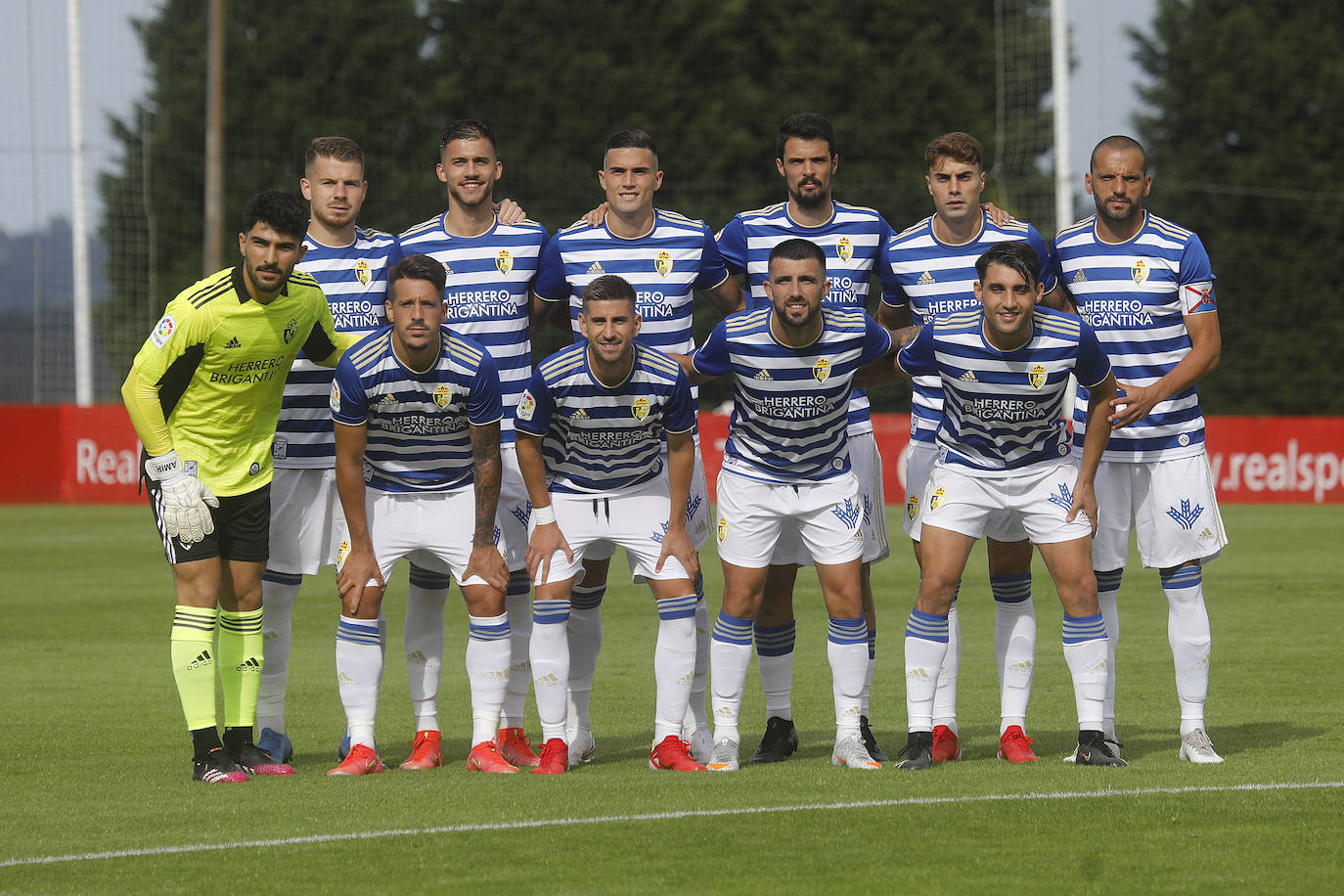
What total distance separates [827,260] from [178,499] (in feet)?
9.25

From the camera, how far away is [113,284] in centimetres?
3145

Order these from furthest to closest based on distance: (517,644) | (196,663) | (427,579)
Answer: (517,644) → (427,579) → (196,663)

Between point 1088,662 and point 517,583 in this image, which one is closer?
point 1088,662

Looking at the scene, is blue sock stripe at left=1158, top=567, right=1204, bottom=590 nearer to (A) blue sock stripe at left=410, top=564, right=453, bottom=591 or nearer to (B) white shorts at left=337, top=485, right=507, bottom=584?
(B) white shorts at left=337, top=485, right=507, bottom=584

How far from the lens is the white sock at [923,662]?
6527 millimetres

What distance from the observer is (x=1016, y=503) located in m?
6.59

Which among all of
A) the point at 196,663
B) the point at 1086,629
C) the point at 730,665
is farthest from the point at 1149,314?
the point at 196,663

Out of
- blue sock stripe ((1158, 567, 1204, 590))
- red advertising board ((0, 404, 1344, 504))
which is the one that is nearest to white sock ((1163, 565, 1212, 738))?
→ blue sock stripe ((1158, 567, 1204, 590))

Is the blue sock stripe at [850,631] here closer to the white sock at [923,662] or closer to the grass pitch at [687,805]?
the white sock at [923,662]

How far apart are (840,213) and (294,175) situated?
29600 mm

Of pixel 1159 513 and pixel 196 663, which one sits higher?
pixel 1159 513

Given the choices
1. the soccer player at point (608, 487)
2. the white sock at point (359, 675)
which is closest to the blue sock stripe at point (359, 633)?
the white sock at point (359, 675)

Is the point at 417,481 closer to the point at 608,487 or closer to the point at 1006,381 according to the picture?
the point at 608,487

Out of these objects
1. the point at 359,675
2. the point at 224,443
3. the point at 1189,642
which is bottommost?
the point at 359,675
